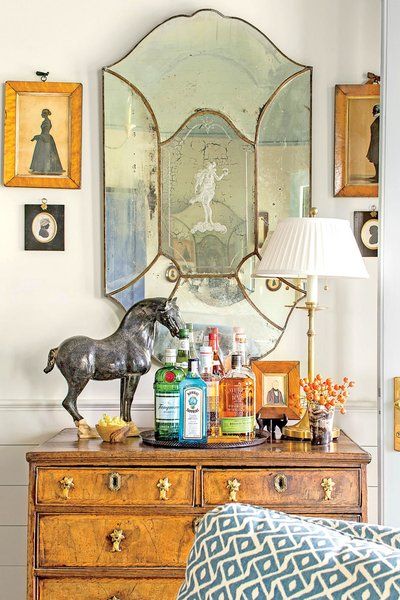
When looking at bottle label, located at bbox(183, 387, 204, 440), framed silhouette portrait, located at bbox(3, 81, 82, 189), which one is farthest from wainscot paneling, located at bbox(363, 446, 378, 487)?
framed silhouette portrait, located at bbox(3, 81, 82, 189)

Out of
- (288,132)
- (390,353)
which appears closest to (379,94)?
(288,132)

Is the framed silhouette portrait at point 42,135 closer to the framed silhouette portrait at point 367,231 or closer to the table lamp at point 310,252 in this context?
the table lamp at point 310,252

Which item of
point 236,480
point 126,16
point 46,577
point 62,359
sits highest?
point 126,16

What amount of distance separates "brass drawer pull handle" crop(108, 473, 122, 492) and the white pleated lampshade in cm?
78

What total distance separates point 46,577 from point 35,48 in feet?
6.05

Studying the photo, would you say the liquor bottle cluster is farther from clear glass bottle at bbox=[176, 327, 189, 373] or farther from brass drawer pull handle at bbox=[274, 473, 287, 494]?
brass drawer pull handle at bbox=[274, 473, 287, 494]

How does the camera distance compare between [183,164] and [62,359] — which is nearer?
[62,359]

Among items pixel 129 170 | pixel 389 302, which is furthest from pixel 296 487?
pixel 129 170

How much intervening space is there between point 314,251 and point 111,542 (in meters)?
1.07

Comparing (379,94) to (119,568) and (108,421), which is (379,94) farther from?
(119,568)

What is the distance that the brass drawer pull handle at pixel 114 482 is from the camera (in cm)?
251

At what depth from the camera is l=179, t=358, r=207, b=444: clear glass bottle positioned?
8.29ft

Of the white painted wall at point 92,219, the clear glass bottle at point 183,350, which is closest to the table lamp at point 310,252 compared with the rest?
the clear glass bottle at point 183,350

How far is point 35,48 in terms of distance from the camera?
3.09 meters
